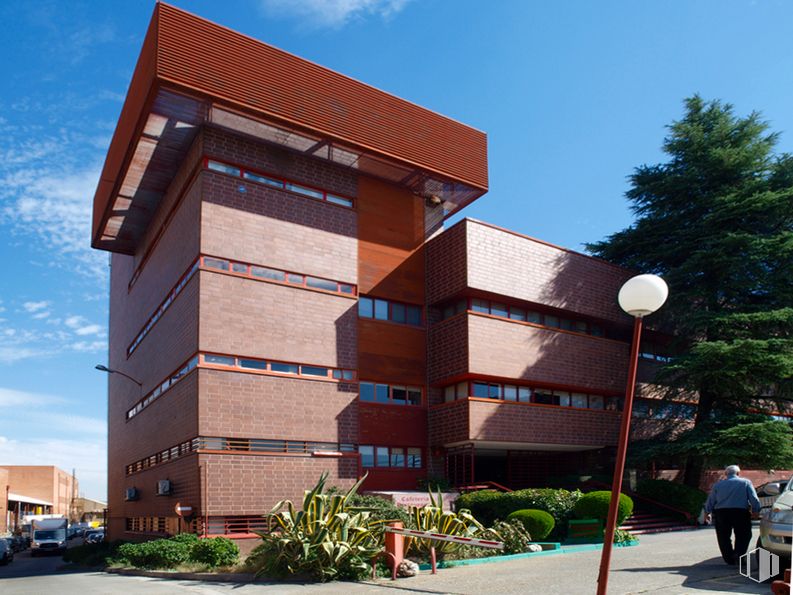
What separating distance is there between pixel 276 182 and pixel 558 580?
16810mm

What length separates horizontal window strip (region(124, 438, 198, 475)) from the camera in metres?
22.7

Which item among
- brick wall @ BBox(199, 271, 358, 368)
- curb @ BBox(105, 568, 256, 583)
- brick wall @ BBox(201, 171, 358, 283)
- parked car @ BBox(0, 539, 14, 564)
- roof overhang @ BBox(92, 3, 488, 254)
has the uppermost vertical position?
roof overhang @ BBox(92, 3, 488, 254)

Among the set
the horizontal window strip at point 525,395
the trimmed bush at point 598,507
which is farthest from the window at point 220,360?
the trimmed bush at point 598,507

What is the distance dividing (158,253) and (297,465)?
11.4 metres

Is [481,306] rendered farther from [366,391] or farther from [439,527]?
[439,527]

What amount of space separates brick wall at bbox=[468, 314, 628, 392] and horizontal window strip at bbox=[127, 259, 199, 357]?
9.33m

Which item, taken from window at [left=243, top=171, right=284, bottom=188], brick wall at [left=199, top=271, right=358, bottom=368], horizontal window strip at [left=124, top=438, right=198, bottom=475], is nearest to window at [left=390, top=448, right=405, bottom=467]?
brick wall at [left=199, top=271, right=358, bottom=368]

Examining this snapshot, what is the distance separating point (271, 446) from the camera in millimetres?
22797

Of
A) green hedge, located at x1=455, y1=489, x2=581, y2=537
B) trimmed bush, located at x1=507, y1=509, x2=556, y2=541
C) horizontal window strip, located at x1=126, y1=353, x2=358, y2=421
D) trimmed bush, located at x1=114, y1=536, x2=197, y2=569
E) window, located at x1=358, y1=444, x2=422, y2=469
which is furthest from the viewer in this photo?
window, located at x1=358, y1=444, x2=422, y2=469

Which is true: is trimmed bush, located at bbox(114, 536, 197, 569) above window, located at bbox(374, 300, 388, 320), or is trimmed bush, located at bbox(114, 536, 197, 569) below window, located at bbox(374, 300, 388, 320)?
below

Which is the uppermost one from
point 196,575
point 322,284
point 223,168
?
point 223,168

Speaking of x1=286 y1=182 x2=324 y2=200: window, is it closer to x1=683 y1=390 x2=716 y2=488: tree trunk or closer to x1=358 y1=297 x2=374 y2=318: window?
x1=358 y1=297 x2=374 y2=318: window

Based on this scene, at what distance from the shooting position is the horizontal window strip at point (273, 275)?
2306cm

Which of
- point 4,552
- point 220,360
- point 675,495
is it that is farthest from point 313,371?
point 4,552
